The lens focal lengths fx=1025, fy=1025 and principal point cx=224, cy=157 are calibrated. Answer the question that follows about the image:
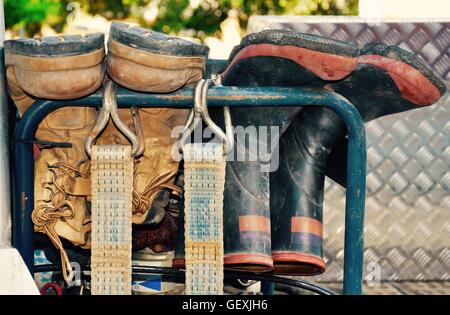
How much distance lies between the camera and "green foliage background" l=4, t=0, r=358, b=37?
1073cm

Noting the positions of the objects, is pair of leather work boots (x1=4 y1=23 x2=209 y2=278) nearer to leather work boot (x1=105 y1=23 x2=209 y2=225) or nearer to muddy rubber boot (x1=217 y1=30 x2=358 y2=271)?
leather work boot (x1=105 y1=23 x2=209 y2=225)

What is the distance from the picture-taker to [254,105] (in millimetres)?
2455

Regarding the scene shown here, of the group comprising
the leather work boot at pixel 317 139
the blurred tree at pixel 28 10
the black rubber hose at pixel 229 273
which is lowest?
the black rubber hose at pixel 229 273

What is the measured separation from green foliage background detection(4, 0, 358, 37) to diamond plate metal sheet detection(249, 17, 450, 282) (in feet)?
21.7

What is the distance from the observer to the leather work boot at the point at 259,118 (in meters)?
2.36

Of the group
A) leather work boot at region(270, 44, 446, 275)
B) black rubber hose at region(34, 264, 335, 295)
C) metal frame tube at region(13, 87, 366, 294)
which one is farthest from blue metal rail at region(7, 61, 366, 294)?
black rubber hose at region(34, 264, 335, 295)

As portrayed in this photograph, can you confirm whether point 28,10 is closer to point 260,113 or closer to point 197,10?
point 197,10

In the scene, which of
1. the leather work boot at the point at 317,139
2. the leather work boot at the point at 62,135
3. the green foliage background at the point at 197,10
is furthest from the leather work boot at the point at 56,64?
the green foliage background at the point at 197,10

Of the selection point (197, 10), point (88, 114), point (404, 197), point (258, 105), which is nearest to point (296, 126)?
point (258, 105)

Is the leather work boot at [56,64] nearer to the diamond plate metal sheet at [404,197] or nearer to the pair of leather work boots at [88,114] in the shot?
the pair of leather work boots at [88,114]

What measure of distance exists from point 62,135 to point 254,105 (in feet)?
1.65
